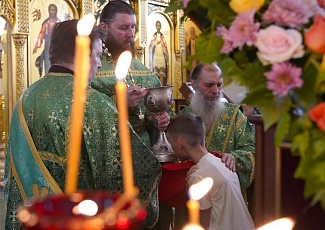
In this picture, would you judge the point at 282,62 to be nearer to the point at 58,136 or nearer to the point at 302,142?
the point at 302,142

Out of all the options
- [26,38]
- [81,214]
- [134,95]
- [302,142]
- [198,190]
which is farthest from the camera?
[26,38]

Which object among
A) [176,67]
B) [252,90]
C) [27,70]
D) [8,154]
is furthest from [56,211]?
[176,67]

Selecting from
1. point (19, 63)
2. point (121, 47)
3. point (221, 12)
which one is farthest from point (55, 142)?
point (19, 63)

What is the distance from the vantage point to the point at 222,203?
2.45 m

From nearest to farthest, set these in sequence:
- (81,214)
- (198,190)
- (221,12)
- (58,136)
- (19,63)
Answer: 1. (81,214)
2. (198,190)
3. (221,12)
4. (58,136)
5. (19,63)

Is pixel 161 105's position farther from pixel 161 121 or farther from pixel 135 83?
pixel 135 83

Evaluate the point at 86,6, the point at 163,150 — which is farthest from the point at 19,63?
the point at 163,150

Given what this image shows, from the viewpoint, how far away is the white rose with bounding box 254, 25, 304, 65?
93 centimetres

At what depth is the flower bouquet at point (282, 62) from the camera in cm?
92

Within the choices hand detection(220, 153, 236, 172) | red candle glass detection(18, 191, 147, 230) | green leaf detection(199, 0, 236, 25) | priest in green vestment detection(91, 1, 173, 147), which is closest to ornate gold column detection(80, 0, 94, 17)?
priest in green vestment detection(91, 1, 173, 147)

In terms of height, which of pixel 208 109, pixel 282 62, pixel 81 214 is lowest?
pixel 81 214

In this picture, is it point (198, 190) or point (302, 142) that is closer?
point (198, 190)

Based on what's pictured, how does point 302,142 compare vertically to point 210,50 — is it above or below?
below

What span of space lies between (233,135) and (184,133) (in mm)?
611
